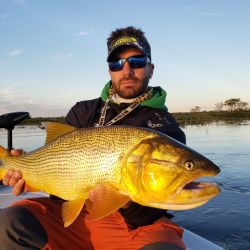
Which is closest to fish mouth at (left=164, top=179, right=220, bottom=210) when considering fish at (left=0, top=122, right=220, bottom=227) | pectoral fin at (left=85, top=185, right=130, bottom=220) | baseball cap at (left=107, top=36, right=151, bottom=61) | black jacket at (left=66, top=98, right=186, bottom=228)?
fish at (left=0, top=122, right=220, bottom=227)

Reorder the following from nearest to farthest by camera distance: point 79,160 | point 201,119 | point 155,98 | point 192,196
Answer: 1. point 192,196
2. point 79,160
3. point 155,98
4. point 201,119

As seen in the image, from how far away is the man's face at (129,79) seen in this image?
13.9 ft

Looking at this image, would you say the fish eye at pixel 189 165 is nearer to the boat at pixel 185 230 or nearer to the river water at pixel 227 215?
the boat at pixel 185 230

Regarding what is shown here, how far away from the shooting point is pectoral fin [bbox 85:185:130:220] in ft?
9.09

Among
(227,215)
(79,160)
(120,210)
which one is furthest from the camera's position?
(227,215)

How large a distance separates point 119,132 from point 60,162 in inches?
24.0

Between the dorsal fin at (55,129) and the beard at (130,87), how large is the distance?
1017 mm

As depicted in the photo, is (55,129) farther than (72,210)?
Yes

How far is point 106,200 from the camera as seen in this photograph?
278 centimetres

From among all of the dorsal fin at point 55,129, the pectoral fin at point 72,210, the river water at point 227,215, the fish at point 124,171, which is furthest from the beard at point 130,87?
the river water at point 227,215

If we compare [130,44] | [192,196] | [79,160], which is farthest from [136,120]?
[192,196]

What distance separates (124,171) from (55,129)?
3.21 feet

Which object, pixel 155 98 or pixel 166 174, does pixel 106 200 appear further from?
pixel 155 98

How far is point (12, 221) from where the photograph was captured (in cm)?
333
